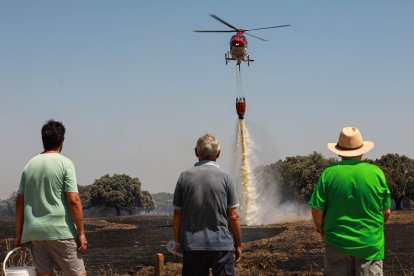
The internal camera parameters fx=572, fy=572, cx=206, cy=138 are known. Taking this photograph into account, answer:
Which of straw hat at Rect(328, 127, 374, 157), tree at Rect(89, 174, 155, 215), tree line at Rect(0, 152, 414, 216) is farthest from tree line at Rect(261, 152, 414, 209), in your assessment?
straw hat at Rect(328, 127, 374, 157)

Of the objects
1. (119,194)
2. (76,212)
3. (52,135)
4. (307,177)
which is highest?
(52,135)

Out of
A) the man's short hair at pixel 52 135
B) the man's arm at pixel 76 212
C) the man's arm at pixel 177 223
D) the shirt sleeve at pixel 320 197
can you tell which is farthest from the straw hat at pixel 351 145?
the man's short hair at pixel 52 135

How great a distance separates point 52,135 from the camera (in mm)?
6719

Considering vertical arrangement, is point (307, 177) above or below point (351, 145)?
below

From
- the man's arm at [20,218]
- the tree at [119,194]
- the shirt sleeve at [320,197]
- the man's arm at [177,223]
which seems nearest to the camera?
the shirt sleeve at [320,197]

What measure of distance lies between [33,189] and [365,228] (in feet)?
12.2

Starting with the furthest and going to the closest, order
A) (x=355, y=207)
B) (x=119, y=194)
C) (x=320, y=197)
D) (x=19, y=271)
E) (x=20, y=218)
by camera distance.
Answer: (x=119, y=194), (x=20, y=218), (x=19, y=271), (x=320, y=197), (x=355, y=207)

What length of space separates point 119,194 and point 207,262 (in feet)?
482

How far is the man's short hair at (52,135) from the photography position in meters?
6.71

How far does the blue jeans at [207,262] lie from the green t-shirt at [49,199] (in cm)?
137

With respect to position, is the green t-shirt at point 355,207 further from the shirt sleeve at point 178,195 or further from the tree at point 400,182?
the tree at point 400,182

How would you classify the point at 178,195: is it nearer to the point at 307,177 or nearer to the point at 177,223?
the point at 177,223

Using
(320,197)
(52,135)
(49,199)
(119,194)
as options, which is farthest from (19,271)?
(119,194)

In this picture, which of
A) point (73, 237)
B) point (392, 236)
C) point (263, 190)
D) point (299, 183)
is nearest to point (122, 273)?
point (73, 237)
